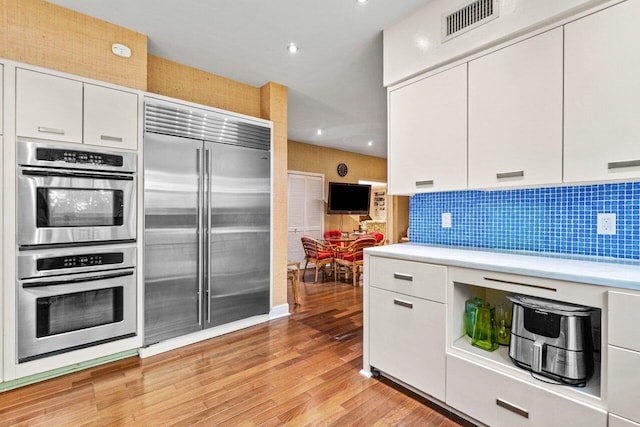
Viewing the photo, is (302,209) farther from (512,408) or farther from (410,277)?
(512,408)

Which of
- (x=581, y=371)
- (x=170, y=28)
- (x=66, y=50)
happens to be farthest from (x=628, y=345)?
(x=66, y=50)

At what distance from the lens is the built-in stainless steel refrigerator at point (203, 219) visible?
2582 mm

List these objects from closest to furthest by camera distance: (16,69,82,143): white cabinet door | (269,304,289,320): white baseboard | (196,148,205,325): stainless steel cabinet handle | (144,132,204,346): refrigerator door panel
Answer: (16,69,82,143): white cabinet door < (144,132,204,346): refrigerator door panel < (196,148,205,325): stainless steel cabinet handle < (269,304,289,320): white baseboard

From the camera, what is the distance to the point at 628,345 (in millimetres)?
1190

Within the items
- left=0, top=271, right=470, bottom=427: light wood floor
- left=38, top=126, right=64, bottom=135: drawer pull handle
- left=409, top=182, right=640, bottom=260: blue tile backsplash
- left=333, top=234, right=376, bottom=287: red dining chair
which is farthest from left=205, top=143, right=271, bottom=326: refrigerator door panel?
left=333, top=234, right=376, bottom=287: red dining chair

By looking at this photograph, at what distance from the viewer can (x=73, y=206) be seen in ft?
7.28

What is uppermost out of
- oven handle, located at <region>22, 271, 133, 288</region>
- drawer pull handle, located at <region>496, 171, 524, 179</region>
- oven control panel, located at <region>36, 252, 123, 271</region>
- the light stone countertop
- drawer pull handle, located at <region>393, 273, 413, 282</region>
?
drawer pull handle, located at <region>496, 171, 524, 179</region>

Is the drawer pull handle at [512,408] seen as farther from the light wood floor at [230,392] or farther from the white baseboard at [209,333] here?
the white baseboard at [209,333]

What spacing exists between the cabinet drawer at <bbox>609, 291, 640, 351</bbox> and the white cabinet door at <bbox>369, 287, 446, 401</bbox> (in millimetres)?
736

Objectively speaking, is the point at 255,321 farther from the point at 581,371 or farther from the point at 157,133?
the point at 581,371

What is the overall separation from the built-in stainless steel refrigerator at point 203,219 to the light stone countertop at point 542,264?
1576 millimetres

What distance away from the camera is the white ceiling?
7.41 ft

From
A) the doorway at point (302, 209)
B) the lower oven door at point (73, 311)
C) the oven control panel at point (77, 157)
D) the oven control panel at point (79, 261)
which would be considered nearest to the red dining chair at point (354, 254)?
the doorway at point (302, 209)

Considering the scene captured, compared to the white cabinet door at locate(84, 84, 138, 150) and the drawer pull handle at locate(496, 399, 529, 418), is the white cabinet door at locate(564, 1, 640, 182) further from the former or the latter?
the white cabinet door at locate(84, 84, 138, 150)
